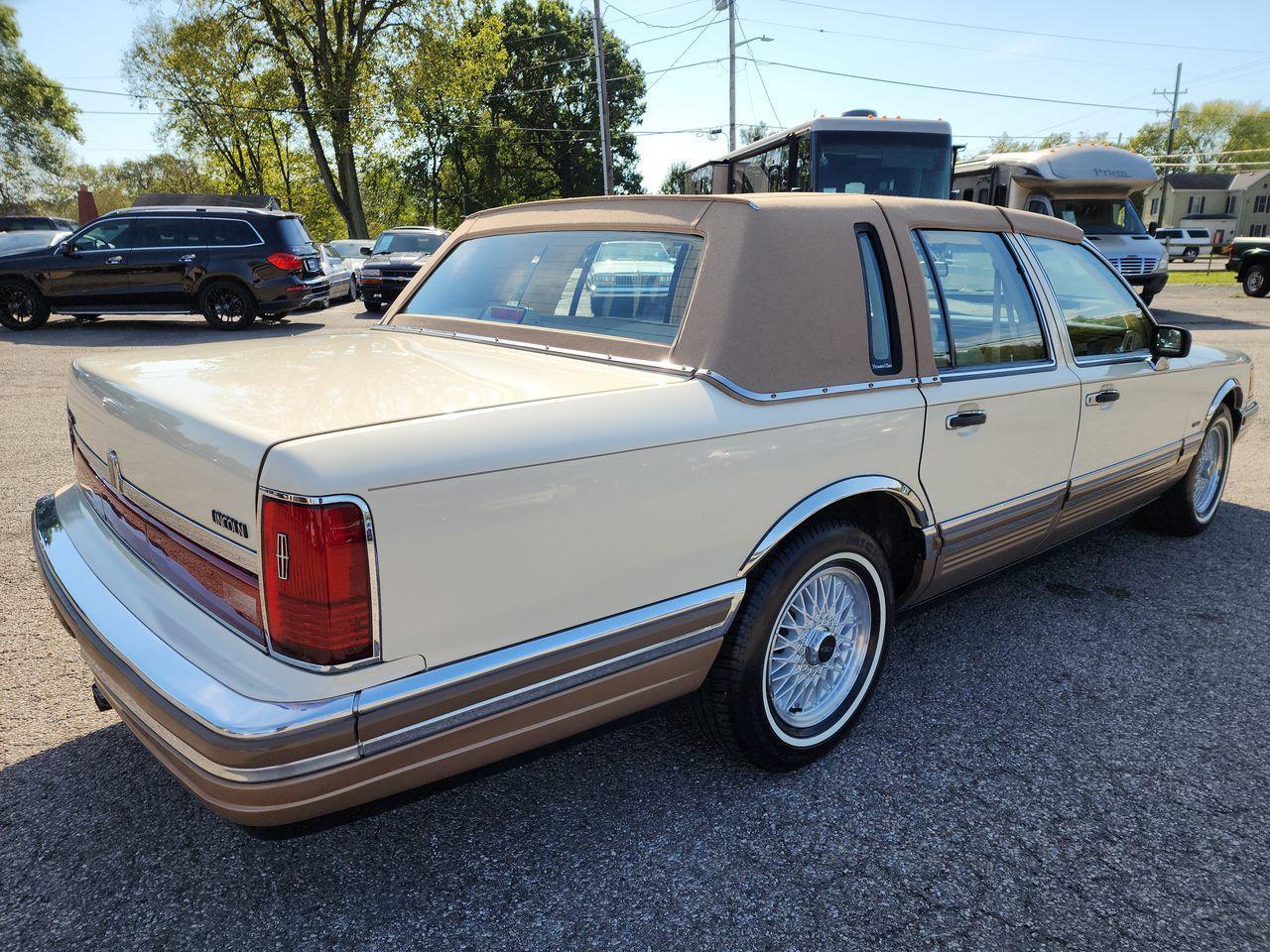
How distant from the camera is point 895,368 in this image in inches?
103

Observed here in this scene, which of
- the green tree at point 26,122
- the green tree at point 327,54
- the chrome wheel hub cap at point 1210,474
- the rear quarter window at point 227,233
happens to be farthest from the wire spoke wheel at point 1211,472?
the green tree at point 26,122

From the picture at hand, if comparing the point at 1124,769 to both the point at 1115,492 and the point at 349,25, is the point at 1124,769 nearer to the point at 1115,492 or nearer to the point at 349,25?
the point at 1115,492

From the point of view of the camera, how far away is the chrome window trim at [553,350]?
224cm

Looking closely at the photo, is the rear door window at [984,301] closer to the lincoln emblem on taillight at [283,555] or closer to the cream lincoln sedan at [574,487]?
the cream lincoln sedan at [574,487]

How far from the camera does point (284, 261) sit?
13164 millimetres

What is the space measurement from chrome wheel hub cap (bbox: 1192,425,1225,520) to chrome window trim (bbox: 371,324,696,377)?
3.75 meters

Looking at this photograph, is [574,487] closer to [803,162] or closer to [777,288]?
[777,288]

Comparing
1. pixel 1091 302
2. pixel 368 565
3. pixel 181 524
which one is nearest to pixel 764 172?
pixel 1091 302

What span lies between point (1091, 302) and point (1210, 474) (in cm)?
192

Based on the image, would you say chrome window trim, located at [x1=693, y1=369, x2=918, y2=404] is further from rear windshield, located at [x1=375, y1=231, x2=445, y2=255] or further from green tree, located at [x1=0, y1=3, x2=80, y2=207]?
green tree, located at [x1=0, y1=3, x2=80, y2=207]

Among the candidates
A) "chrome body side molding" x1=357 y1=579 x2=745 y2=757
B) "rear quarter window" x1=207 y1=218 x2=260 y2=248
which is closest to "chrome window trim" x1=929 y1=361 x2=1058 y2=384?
"chrome body side molding" x1=357 y1=579 x2=745 y2=757

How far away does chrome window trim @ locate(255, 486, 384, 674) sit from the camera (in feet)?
5.12

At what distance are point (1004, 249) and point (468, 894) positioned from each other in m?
2.83

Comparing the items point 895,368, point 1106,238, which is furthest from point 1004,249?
point 1106,238
